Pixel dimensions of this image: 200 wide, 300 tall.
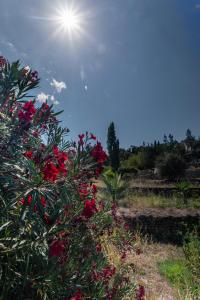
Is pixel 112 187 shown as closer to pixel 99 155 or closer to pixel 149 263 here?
pixel 149 263

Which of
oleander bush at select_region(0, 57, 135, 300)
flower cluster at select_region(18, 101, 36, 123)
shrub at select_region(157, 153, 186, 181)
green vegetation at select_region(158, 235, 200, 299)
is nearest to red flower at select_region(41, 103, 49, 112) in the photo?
oleander bush at select_region(0, 57, 135, 300)

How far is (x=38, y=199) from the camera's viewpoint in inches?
67.6

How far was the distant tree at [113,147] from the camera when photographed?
3525 cm

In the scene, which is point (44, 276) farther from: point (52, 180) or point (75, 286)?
point (52, 180)

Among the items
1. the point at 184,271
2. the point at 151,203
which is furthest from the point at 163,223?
the point at 184,271

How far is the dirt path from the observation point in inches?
183

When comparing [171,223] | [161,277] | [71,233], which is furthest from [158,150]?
[71,233]

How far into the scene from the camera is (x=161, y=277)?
5664mm

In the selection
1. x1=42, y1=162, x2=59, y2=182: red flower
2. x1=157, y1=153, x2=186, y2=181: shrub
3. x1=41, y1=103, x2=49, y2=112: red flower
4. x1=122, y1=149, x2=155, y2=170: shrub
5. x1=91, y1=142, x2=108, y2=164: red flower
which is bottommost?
x1=42, y1=162, x2=59, y2=182: red flower

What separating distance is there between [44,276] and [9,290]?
284mm

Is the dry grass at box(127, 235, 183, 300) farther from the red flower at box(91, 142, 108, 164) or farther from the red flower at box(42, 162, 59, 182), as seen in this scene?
the red flower at box(42, 162, 59, 182)

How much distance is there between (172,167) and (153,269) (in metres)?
18.7

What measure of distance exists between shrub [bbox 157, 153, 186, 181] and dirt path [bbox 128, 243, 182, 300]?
53.4ft

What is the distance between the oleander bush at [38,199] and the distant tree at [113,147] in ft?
104
